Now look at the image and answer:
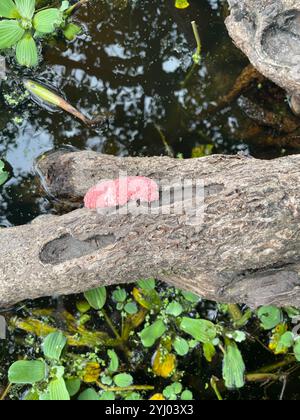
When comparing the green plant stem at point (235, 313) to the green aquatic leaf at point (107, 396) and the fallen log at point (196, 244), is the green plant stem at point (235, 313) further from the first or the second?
the green aquatic leaf at point (107, 396)

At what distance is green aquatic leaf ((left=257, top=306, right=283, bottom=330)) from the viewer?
10.5ft

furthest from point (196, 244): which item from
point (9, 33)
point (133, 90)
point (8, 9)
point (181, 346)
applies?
point (8, 9)

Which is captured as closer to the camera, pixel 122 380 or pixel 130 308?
pixel 122 380

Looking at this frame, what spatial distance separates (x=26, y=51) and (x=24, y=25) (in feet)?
0.52

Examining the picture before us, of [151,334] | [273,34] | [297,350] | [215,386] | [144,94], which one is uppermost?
[273,34]

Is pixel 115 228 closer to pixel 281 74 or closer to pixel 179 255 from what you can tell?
pixel 179 255

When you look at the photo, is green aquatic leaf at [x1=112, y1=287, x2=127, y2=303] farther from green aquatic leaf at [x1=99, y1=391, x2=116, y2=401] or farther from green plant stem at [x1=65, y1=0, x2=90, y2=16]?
green plant stem at [x1=65, y1=0, x2=90, y2=16]

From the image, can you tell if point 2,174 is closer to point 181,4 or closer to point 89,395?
point 89,395

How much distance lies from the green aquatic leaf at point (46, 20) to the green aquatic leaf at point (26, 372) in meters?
2.06

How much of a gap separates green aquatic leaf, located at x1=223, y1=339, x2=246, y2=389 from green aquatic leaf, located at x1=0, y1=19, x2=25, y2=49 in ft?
7.78

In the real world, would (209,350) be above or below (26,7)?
below

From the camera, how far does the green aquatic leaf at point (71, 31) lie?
136 inches

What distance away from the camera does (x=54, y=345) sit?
306 cm

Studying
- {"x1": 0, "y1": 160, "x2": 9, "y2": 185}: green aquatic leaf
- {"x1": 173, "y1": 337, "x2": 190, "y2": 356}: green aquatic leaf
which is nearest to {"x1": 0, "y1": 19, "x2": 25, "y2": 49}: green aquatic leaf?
{"x1": 0, "y1": 160, "x2": 9, "y2": 185}: green aquatic leaf
